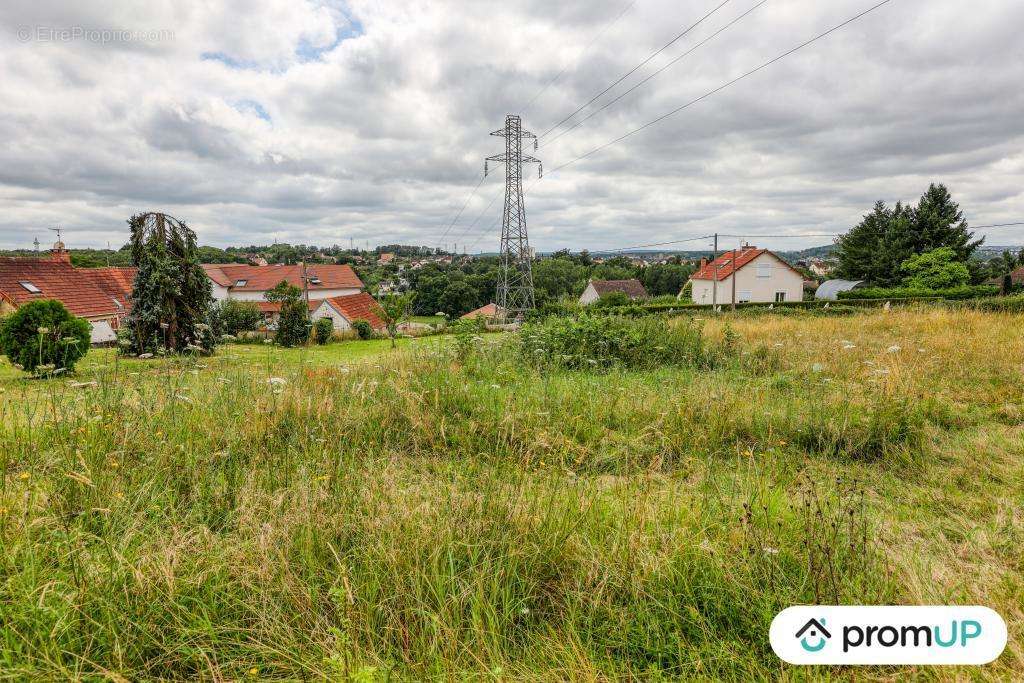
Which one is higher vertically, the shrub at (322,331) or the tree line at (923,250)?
the tree line at (923,250)

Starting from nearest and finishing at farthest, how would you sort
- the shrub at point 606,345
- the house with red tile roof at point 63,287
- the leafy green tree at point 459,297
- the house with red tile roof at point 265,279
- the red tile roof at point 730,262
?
the shrub at point 606,345 < the house with red tile roof at point 63,287 < the red tile roof at point 730,262 < the house with red tile roof at point 265,279 < the leafy green tree at point 459,297

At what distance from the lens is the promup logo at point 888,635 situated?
1.76 metres

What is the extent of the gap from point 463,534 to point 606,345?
19.8ft

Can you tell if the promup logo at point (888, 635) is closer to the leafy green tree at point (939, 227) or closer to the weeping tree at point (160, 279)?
the weeping tree at point (160, 279)

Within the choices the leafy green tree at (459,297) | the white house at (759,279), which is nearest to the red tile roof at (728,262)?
the white house at (759,279)

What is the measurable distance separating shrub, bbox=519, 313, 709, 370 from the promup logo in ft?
18.0

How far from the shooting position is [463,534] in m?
2.32

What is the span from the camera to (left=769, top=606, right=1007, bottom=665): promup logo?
1760mm

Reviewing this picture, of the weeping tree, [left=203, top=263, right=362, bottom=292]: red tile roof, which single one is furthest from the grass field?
[left=203, top=263, right=362, bottom=292]: red tile roof

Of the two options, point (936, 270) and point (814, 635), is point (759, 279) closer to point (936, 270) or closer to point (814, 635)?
point (936, 270)

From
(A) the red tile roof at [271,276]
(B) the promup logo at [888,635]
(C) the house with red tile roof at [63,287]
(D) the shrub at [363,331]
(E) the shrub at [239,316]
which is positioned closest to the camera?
(B) the promup logo at [888,635]

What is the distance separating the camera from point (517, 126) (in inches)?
1183

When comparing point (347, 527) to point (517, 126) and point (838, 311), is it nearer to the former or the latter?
point (838, 311)

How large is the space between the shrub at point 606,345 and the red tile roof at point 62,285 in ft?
88.5
